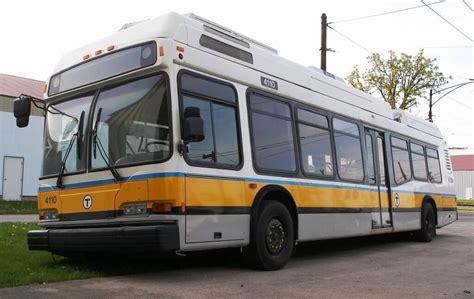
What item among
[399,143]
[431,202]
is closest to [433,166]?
[431,202]

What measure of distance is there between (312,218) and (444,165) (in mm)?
8754

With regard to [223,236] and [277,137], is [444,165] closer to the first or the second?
[277,137]

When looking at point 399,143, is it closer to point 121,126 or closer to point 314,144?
point 314,144

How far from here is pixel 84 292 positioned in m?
5.86

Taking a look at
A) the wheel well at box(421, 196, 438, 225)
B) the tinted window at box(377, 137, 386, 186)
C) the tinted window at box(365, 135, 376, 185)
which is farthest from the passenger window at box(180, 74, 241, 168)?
the wheel well at box(421, 196, 438, 225)

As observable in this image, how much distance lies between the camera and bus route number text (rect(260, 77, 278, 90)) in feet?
27.4

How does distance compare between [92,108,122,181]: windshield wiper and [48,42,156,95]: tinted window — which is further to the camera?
[48,42,156,95]: tinted window

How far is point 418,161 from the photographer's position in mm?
14000

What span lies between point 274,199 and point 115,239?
267 centimetres

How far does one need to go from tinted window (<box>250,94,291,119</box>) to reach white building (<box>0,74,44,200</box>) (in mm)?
22820

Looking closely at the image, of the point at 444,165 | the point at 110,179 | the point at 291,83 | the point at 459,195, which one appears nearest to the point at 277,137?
the point at 291,83

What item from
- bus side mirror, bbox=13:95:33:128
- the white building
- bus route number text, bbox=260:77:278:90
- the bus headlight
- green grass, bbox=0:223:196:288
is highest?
the white building

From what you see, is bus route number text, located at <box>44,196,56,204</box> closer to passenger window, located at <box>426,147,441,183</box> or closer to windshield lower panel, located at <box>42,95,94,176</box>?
windshield lower panel, located at <box>42,95,94,176</box>

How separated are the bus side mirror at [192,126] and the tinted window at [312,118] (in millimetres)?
2946
